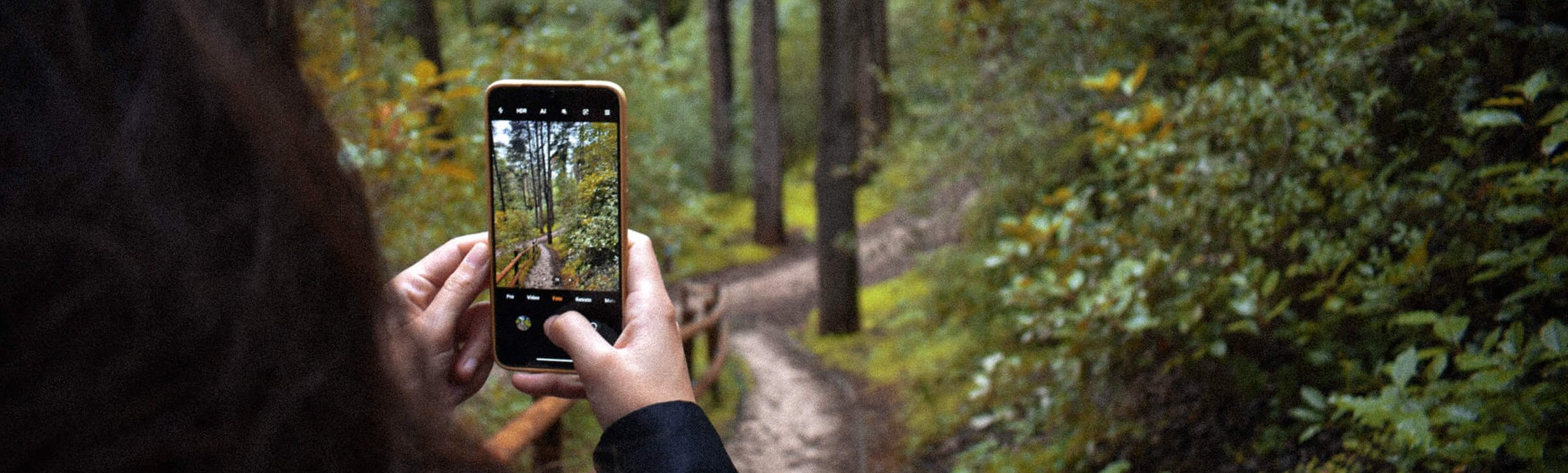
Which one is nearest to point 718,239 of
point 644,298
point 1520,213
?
point 1520,213

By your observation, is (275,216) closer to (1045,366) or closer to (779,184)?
(1045,366)

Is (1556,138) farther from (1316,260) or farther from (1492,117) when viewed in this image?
(1316,260)

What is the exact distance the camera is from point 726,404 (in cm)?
1029

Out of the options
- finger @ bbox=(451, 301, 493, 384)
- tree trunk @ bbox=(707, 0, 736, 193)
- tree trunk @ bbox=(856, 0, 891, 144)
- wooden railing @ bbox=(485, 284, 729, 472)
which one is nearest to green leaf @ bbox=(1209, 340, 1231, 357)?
wooden railing @ bbox=(485, 284, 729, 472)

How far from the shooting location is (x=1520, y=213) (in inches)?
128

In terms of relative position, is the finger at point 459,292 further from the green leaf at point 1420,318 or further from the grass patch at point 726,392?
the grass patch at point 726,392

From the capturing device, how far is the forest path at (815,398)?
8453 millimetres

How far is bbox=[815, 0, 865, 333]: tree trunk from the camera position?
1307 cm

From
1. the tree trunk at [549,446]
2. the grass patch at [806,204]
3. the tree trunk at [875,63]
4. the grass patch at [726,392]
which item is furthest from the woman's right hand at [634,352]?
the grass patch at [806,204]

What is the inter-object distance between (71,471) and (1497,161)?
4564mm

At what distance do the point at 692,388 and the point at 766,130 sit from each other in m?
21.1

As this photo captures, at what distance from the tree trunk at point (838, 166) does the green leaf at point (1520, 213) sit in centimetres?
899

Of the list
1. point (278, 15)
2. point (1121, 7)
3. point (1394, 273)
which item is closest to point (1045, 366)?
point (1394, 273)

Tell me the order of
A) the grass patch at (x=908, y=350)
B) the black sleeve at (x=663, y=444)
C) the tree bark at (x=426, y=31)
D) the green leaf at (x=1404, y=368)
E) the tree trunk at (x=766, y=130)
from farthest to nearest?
the tree trunk at (x=766, y=130) → the tree bark at (x=426, y=31) → the grass patch at (x=908, y=350) → the green leaf at (x=1404, y=368) → the black sleeve at (x=663, y=444)
